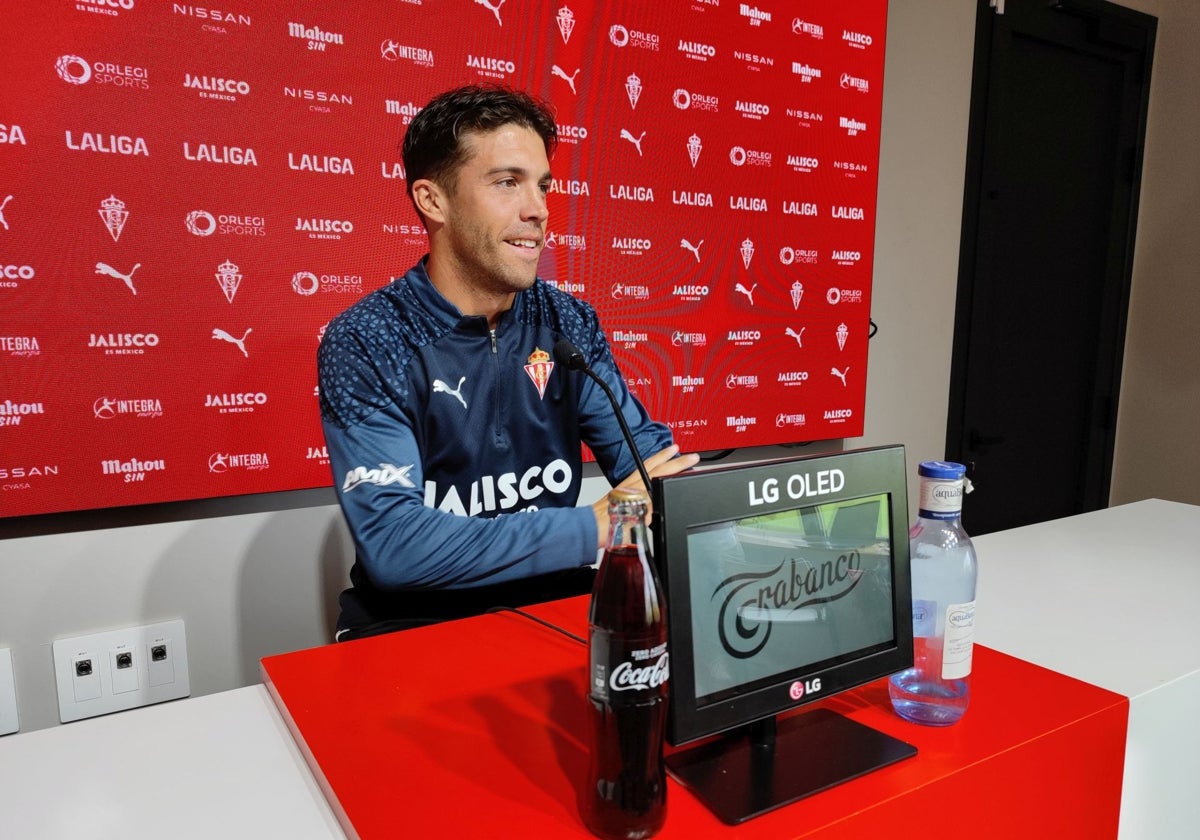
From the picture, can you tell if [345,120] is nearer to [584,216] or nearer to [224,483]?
[584,216]

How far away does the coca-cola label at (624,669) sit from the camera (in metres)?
0.60

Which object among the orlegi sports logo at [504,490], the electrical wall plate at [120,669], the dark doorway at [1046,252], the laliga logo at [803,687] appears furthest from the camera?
the dark doorway at [1046,252]

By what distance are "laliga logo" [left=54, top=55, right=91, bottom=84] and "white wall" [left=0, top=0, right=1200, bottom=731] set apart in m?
0.90

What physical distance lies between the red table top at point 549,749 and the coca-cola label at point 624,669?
0.13 meters

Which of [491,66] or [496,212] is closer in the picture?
[496,212]

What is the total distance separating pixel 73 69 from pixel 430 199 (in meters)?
0.71

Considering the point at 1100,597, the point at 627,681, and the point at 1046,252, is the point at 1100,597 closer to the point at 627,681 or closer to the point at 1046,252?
the point at 627,681

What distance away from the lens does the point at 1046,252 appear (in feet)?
10.8

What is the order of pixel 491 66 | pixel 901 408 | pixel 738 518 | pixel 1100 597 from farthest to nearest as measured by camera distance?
pixel 901 408
pixel 491 66
pixel 1100 597
pixel 738 518

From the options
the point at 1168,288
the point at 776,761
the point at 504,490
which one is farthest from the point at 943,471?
the point at 1168,288

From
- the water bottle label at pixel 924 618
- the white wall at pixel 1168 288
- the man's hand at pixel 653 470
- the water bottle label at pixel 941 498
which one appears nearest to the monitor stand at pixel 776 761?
the water bottle label at pixel 924 618

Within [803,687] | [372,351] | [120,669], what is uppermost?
[372,351]

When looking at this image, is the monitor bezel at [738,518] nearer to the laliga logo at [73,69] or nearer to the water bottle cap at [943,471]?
the water bottle cap at [943,471]

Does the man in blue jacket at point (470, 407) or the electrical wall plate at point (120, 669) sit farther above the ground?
the man in blue jacket at point (470, 407)
